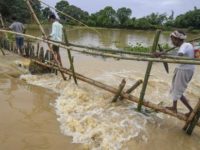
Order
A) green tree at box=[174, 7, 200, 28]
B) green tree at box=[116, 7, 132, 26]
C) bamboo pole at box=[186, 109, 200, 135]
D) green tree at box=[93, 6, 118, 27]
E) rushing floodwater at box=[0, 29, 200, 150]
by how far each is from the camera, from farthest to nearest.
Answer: green tree at box=[116, 7, 132, 26], green tree at box=[93, 6, 118, 27], green tree at box=[174, 7, 200, 28], rushing floodwater at box=[0, 29, 200, 150], bamboo pole at box=[186, 109, 200, 135]

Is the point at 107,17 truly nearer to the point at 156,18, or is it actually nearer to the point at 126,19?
the point at 126,19

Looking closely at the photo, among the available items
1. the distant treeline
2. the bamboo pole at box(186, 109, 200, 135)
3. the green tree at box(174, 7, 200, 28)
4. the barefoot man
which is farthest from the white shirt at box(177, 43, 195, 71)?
the green tree at box(174, 7, 200, 28)

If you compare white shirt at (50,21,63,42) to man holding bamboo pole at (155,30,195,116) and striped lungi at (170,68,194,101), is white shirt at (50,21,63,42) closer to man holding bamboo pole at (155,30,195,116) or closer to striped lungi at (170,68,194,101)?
man holding bamboo pole at (155,30,195,116)

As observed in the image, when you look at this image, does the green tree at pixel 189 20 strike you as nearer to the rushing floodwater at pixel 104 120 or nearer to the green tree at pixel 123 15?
the green tree at pixel 123 15

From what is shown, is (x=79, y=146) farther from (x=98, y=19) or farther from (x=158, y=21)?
(x=158, y=21)

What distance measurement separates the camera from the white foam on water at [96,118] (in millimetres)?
4680

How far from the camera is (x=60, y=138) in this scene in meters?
4.60

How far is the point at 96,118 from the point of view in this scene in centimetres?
539

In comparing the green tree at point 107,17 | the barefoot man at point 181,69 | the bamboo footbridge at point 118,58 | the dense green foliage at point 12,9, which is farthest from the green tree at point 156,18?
the barefoot man at point 181,69

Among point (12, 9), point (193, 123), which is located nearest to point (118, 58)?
point (193, 123)

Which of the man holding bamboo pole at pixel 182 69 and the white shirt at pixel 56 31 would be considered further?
the white shirt at pixel 56 31

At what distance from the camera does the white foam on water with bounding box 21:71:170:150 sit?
4680mm

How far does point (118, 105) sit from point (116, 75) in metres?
3.89

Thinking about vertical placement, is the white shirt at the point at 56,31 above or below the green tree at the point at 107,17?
above
